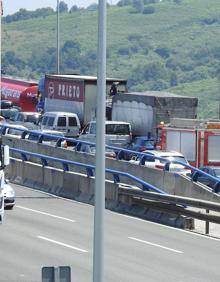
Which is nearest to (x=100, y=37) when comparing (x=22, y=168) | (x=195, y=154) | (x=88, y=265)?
(x=88, y=265)

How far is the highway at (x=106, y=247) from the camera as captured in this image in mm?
20031

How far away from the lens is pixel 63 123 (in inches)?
2279

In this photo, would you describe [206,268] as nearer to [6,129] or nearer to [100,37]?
[100,37]

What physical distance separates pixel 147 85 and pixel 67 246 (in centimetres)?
17329

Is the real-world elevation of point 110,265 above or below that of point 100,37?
below

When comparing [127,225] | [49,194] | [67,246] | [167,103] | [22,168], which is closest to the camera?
[67,246]

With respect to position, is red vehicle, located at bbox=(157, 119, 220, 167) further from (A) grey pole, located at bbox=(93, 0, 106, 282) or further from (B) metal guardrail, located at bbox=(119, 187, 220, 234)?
(A) grey pole, located at bbox=(93, 0, 106, 282)

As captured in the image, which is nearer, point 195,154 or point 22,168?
point 22,168

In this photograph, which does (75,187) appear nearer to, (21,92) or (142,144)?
(142,144)

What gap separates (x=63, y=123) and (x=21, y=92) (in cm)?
2001

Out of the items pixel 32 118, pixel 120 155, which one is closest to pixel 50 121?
pixel 32 118

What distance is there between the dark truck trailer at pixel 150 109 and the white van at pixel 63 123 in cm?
307

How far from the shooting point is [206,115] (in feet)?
501

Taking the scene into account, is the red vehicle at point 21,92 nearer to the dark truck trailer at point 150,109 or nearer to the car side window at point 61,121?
the car side window at point 61,121
